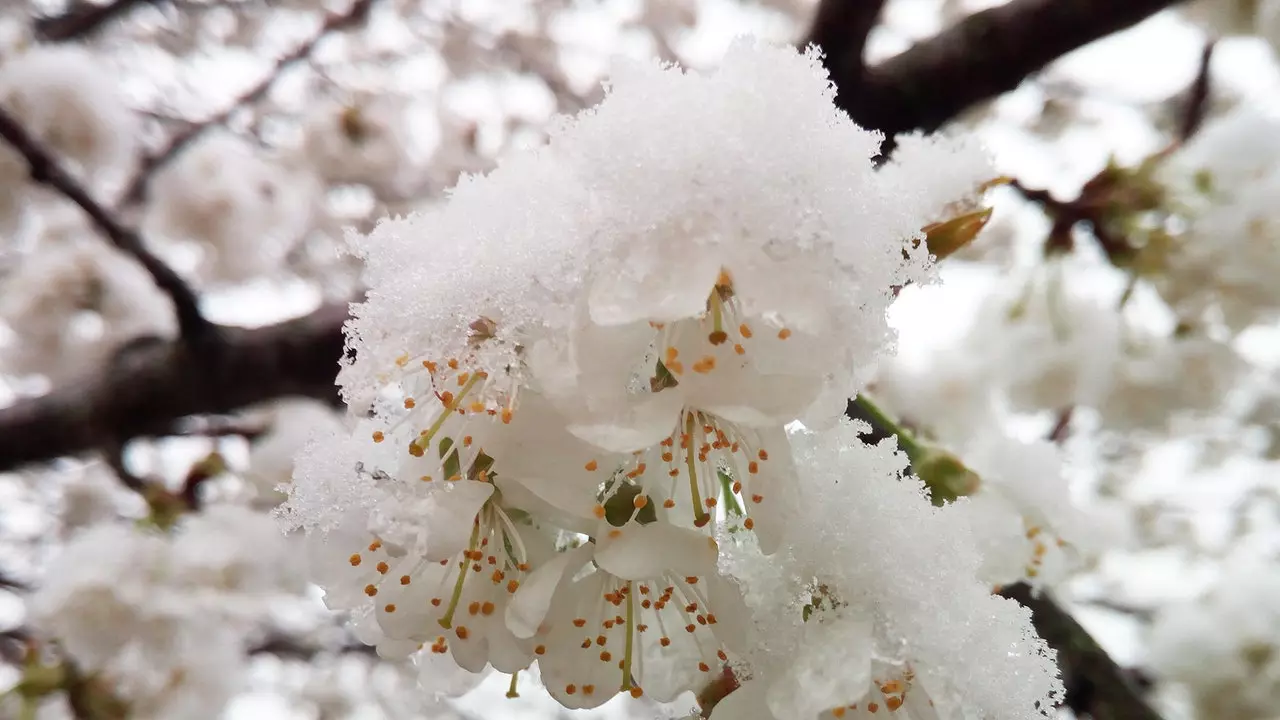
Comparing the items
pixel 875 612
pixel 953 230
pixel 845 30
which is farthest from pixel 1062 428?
pixel 875 612

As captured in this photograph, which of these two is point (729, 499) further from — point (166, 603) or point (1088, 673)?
point (166, 603)

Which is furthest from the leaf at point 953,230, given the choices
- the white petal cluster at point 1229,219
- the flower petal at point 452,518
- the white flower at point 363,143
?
the white flower at point 363,143

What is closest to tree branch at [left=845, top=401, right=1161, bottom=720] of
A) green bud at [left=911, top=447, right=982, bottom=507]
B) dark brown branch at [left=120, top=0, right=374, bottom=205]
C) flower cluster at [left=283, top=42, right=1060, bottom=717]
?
green bud at [left=911, top=447, right=982, bottom=507]

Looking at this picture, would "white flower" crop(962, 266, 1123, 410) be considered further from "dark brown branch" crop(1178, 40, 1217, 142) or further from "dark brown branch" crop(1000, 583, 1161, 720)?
"dark brown branch" crop(1000, 583, 1161, 720)

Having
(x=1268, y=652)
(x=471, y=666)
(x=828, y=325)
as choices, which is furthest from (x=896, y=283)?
(x=1268, y=652)

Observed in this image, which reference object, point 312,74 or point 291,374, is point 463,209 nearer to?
point 291,374

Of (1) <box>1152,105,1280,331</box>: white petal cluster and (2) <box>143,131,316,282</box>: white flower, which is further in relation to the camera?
(2) <box>143,131,316,282</box>: white flower
